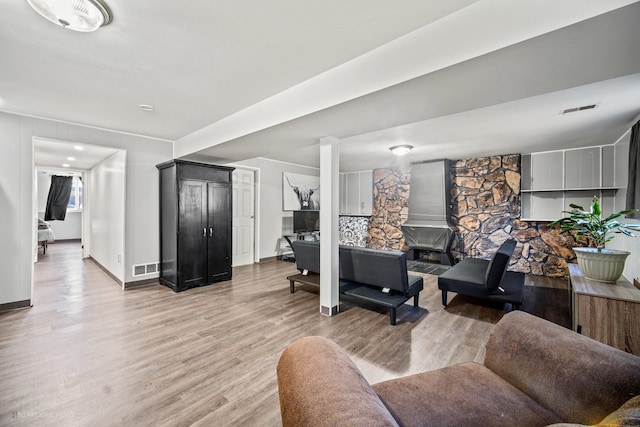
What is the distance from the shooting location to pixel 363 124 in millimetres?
2662

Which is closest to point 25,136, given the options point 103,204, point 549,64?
point 103,204

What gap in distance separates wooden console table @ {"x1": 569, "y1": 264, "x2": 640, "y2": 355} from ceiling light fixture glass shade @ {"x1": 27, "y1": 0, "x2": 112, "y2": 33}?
13.0ft

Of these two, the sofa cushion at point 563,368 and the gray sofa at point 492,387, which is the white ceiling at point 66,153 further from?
the sofa cushion at point 563,368

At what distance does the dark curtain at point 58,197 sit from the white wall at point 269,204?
7.13 meters

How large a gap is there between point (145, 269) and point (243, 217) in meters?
2.13

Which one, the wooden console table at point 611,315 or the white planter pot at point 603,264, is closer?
the wooden console table at point 611,315

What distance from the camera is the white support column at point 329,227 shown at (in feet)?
10.3

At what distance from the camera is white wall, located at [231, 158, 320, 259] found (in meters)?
6.17

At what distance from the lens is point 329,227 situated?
3152mm

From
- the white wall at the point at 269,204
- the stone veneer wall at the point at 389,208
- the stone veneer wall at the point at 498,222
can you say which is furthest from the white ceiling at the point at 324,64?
the stone veneer wall at the point at 389,208

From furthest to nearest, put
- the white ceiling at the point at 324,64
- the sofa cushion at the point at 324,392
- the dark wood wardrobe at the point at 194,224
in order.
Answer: the dark wood wardrobe at the point at 194,224 → the white ceiling at the point at 324,64 → the sofa cushion at the point at 324,392

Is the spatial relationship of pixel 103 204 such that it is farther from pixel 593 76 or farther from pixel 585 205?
pixel 585 205

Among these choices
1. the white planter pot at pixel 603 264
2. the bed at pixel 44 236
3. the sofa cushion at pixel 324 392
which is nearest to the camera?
the sofa cushion at pixel 324 392

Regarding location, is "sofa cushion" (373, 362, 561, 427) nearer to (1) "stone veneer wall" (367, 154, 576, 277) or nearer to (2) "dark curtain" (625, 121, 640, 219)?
(2) "dark curtain" (625, 121, 640, 219)
